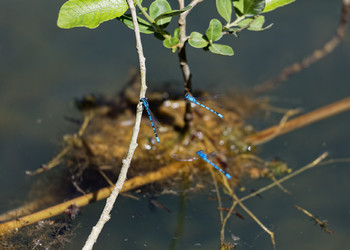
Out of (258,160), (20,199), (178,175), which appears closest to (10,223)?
(20,199)

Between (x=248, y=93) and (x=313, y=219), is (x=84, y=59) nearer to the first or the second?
(x=248, y=93)

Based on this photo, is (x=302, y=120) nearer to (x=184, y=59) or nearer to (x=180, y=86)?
(x=180, y=86)

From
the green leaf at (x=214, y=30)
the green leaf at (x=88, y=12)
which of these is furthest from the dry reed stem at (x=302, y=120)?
the green leaf at (x=88, y=12)

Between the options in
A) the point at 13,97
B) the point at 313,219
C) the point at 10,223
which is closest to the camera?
the point at 10,223

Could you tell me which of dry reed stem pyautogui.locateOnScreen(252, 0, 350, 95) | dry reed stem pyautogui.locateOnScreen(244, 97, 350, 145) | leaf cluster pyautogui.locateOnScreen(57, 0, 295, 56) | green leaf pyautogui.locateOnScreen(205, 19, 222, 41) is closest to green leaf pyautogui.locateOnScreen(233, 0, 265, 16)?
leaf cluster pyautogui.locateOnScreen(57, 0, 295, 56)

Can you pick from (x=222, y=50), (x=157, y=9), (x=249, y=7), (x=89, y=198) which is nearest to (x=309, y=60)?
(x=249, y=7)

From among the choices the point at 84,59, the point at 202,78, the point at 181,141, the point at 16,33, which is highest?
the point at 16,33
